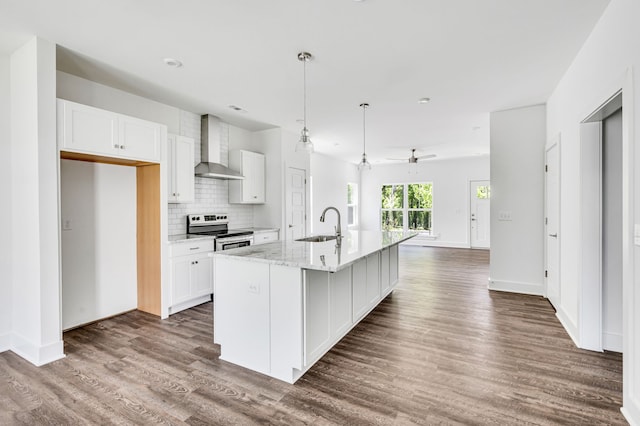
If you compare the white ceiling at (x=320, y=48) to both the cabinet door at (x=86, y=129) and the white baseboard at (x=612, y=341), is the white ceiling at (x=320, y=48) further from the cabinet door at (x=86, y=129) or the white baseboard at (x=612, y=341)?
the white baseboard at (x=612, y=341)

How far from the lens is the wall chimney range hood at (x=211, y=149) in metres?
4.60

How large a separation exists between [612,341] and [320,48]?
3.59 meters

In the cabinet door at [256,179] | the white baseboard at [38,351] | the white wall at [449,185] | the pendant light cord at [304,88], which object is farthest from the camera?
the white wall at [449,185]

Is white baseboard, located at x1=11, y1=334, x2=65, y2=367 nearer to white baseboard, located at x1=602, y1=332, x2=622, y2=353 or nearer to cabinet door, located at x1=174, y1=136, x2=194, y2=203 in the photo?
Result: cabinet door, located at x1=174, y1=136, x2=194, y2=203

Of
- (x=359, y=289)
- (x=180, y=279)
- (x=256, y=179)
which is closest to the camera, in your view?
(x=359, y=289)

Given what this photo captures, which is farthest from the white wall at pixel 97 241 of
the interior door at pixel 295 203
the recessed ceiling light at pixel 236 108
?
the interior door at pixel 295 203

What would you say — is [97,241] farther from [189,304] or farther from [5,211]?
[189,304]

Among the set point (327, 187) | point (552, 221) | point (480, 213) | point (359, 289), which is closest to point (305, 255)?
point (359, 289)

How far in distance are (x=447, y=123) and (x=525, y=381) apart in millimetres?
4164

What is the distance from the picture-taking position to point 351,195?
34.3 ft

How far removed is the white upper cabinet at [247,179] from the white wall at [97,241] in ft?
5.18

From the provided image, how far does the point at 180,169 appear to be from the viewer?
4141mm

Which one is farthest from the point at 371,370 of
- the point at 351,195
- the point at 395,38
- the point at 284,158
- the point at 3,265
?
the point at 351,195

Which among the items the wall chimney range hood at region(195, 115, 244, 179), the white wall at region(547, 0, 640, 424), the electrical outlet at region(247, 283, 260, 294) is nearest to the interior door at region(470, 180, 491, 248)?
the white wall at region(547, 0, 640, 424)
